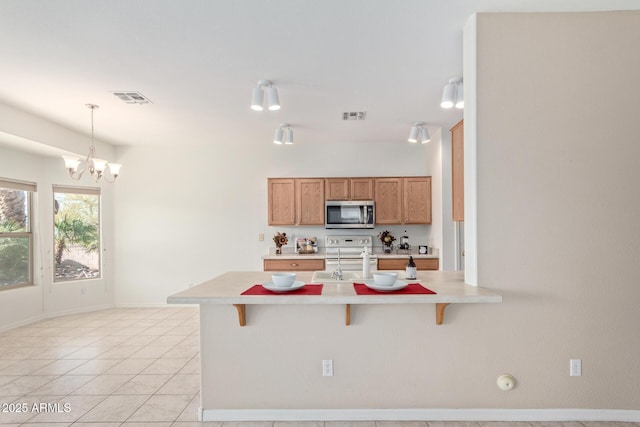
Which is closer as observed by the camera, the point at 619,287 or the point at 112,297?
the point at 619,287

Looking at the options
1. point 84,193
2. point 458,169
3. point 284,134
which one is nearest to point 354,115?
point 284,134

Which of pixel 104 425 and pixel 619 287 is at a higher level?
pixel 619 287

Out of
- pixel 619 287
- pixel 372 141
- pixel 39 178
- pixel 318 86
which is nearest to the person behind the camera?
pixel 619 287

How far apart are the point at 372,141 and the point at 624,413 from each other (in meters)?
4.06

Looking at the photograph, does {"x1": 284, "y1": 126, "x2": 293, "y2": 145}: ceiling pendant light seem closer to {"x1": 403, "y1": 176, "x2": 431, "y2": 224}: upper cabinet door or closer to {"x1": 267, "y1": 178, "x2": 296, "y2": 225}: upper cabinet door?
{"x1": 267, "y1": 178, "x2": 296, "y2": 225}: upper cabinet door

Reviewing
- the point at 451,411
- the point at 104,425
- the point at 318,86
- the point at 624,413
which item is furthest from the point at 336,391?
the point at 318,86

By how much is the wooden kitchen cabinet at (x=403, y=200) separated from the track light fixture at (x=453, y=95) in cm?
231

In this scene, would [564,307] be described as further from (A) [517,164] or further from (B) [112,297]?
(B) [112,297]

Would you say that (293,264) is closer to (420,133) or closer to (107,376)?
(420,133)

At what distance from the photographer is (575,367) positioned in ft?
7.41

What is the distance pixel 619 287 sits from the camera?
2238 mm

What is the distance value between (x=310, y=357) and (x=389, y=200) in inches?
128

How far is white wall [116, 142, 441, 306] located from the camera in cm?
550

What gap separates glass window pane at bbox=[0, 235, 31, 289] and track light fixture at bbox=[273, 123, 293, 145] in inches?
144
